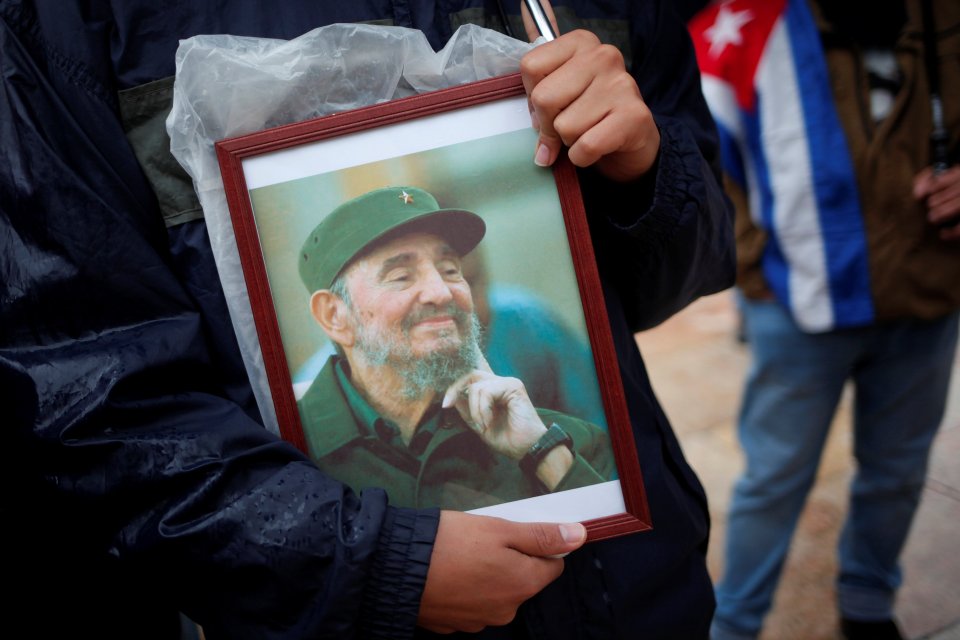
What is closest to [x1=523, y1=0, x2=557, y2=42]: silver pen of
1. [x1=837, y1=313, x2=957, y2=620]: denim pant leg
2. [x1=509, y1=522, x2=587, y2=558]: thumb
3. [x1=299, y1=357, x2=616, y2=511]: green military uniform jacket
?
[x1=299, y1=357, x2=616, y2=511]: green military uniform jacket

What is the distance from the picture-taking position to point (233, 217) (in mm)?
946

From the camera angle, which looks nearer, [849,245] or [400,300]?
[400,300]

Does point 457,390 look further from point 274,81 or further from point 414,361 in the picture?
point 274,81

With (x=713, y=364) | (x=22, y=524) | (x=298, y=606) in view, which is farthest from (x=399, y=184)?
(x=713, y=364)

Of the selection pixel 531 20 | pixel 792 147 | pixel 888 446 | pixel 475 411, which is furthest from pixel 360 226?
pixel 888 446

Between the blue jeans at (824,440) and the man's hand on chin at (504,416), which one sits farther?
the blue jeans at (824,440)

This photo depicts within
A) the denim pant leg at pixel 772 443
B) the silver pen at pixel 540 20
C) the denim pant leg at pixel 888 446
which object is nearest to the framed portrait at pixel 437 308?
the silver pen at pixel 540 20

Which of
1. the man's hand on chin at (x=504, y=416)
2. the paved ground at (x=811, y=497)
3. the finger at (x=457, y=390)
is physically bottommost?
the paved ground at (x=811, y=497)

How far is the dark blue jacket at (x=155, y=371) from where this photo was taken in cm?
91

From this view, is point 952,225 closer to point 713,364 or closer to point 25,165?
point 25,165

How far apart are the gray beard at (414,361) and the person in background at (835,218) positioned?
1172mm

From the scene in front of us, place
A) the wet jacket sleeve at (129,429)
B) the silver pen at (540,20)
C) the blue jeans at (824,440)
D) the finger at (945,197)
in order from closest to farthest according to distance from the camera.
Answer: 1. the wet jacket sleeve at (129,429)
2. the silver pen at (540,20)
3. the finger at (945,197)
4. the blue jeans at (824,440)

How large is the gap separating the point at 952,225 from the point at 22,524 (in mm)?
1931

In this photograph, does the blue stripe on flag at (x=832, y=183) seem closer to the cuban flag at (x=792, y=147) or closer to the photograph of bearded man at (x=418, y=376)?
the cuban flag at (x=792, y=147)
